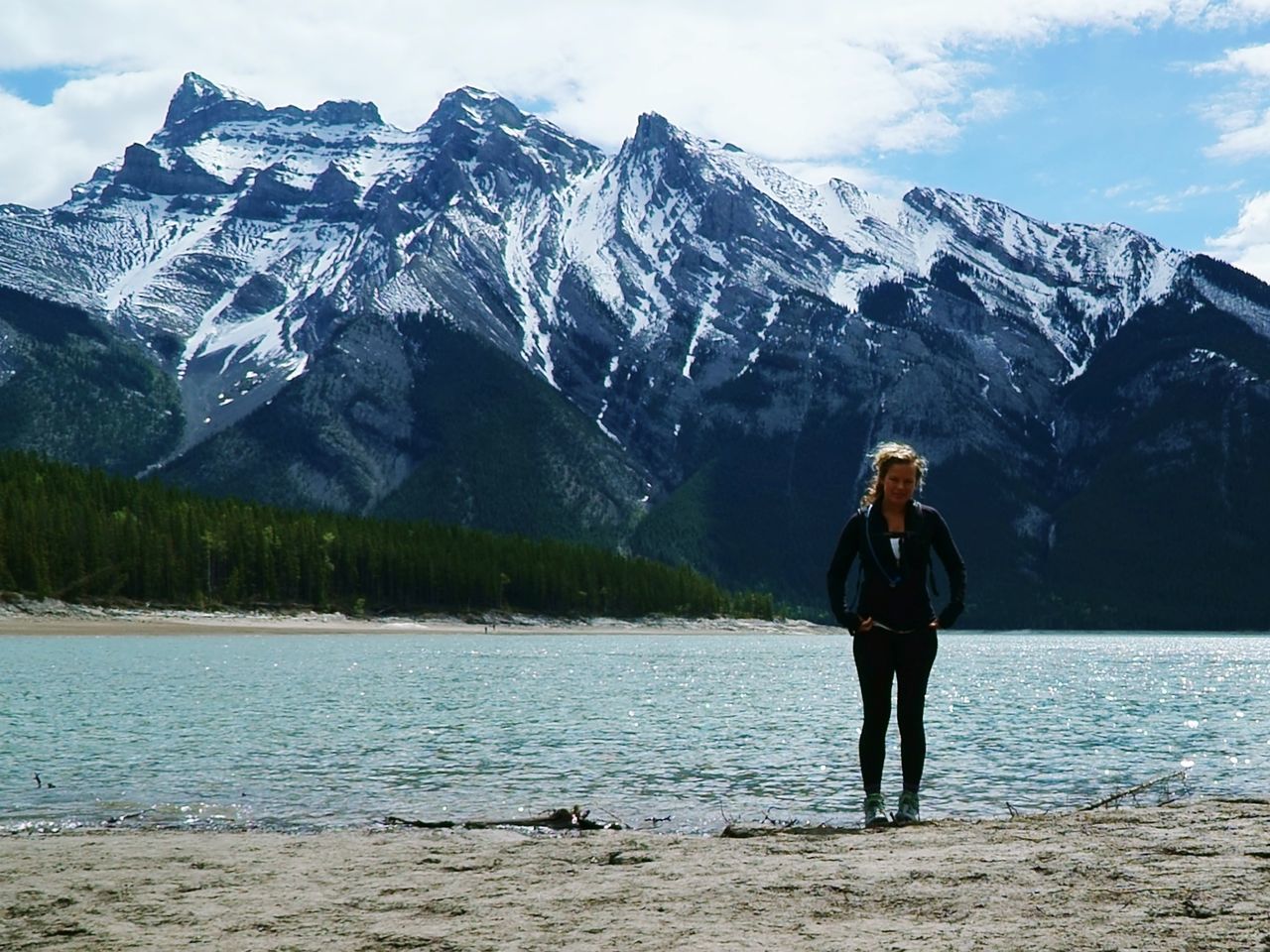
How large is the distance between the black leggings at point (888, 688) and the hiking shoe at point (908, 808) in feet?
0.43

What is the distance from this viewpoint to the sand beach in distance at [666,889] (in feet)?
26.1

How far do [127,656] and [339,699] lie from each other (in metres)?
33.7

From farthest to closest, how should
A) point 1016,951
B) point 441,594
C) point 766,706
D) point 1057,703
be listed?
1. point 441,594
2. point 1057,703
3. point 766,706
4. point 1016,951

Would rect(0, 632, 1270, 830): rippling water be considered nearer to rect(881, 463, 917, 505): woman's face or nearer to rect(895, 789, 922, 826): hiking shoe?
rect(895, 789, 922, 826): hiking shoe

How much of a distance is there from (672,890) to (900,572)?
6068mm

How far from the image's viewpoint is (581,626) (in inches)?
6649

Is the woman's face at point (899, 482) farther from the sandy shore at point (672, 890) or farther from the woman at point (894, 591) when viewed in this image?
the sandy shore at point (672, 890)

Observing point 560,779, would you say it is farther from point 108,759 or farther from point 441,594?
point 441,594

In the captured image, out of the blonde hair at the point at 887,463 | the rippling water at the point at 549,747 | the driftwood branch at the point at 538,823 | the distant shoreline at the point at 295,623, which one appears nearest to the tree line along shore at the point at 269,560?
the distant shoreline at the point at 295,623

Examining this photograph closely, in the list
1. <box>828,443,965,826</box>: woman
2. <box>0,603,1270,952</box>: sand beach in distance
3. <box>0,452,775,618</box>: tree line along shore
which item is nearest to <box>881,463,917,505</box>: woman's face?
<box>828,443,965,826</box>: woman

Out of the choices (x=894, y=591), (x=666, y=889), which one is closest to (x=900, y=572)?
(x=894, y=591)

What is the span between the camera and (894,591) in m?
14.5

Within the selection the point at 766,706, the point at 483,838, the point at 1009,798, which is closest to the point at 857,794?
the point at 1009,798

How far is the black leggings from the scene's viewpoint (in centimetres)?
1455
